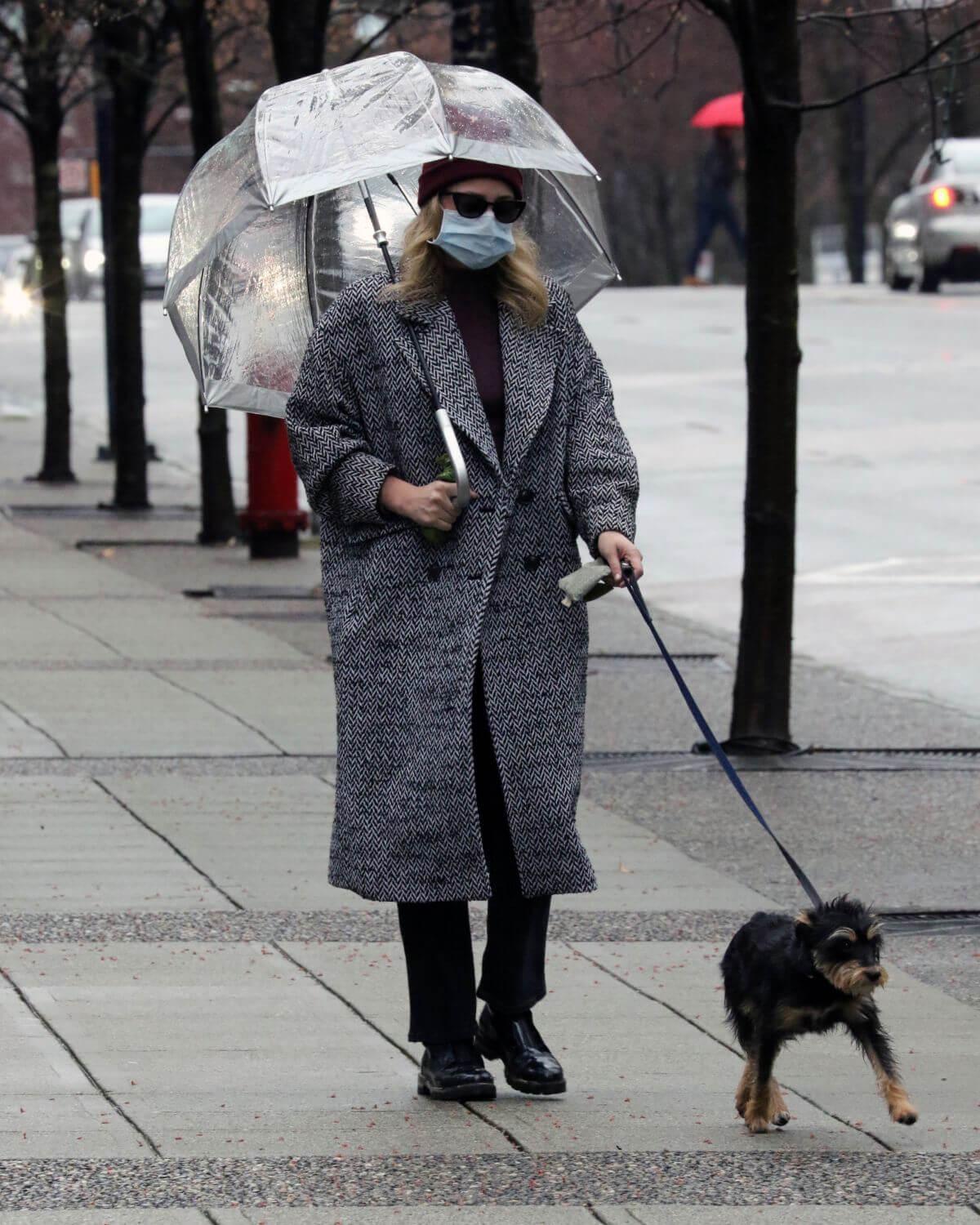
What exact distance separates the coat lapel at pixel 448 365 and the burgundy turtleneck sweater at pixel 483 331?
0.03 meters

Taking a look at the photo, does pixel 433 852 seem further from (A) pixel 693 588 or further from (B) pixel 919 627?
(A) pixel 693 588

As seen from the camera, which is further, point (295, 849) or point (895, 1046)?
point (295, 849)

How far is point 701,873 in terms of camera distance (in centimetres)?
715

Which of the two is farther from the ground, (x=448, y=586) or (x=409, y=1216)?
(x=448, y=586)

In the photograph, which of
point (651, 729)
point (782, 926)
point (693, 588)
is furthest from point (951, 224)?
point (782, 926)

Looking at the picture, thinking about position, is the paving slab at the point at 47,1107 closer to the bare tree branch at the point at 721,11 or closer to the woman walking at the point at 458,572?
the woman walking at the point at 458,572

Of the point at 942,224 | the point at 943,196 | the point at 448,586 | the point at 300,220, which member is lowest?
the point at 448,586

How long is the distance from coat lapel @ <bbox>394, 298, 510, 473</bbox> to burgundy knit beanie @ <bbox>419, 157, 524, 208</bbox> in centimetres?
26

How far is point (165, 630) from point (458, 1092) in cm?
680

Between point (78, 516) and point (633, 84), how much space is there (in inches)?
225

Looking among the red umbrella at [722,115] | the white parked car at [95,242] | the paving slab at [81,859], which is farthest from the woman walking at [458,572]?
the red umbrella at [722,115]

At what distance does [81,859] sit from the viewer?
277 inches

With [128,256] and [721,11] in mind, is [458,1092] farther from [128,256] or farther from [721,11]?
[128,256]

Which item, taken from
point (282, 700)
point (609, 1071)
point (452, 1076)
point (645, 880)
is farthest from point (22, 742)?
point (452, 1076)
